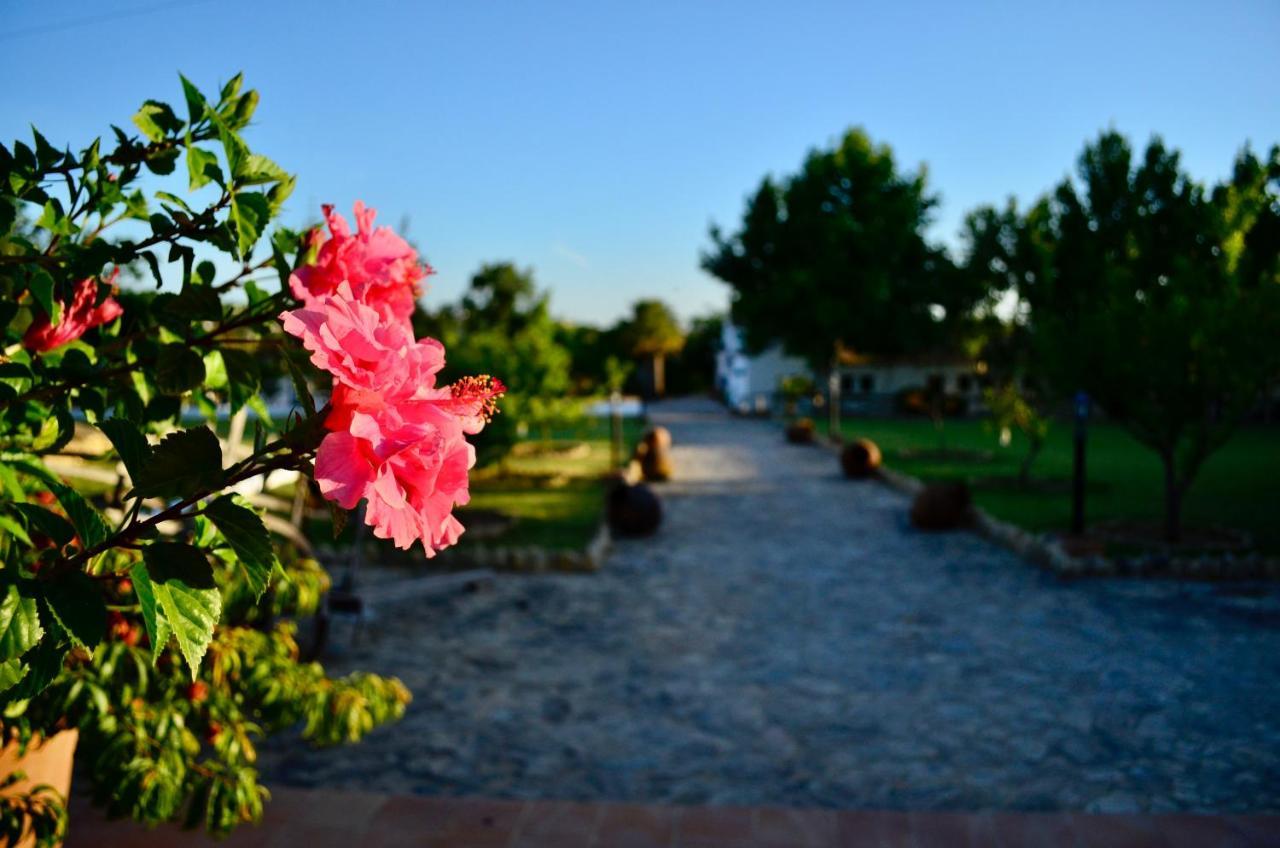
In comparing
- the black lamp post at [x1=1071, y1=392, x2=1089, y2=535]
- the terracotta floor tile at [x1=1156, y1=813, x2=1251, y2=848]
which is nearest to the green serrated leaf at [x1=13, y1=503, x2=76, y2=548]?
the terracotta floor tile at [x1=1156, y1=813, x2=1251, y2=848]

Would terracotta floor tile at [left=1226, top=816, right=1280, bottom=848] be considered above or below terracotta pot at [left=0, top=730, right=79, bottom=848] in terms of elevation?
below

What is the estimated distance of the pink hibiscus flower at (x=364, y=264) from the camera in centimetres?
161

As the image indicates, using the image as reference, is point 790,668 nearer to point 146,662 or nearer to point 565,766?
point 565,766

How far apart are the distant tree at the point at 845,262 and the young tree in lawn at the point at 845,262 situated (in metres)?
0.04

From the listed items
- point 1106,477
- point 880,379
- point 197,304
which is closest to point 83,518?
point 197,304

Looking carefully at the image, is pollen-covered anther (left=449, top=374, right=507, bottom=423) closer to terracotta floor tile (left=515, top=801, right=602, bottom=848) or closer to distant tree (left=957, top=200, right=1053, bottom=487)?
terracotta floor tile (left=515, top=801, right=602, bottom=848)

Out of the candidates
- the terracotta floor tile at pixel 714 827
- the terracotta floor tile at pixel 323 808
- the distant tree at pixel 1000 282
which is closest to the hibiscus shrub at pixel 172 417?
the terracotta floor tile at pixel 323 808

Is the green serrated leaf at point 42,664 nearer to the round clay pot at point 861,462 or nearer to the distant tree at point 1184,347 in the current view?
the distant tree at point 1184,347

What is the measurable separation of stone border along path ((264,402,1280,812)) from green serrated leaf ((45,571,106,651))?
3554 mm

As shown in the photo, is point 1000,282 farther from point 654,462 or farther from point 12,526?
point 12,526

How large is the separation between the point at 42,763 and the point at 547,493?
12.1m

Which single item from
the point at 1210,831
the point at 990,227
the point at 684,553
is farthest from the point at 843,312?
the point at 1210,831

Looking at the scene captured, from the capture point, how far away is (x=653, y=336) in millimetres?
65625

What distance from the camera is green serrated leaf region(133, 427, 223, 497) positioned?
1133 mm
